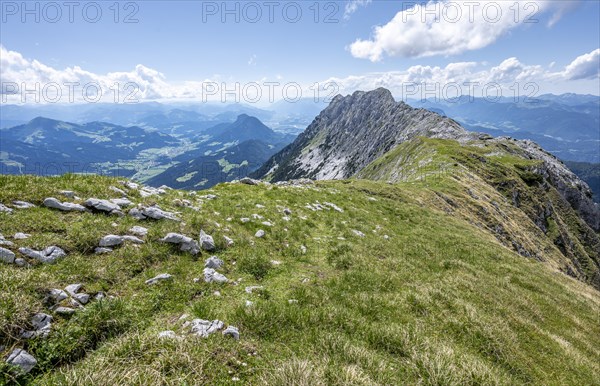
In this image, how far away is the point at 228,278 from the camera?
33.8 feet

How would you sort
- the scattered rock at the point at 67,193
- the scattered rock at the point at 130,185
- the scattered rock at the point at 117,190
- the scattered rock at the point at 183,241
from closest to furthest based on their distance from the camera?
the scattered rock at the point at 183,241 → the scattered rock at the point at 67,193 → the scattered rock at the point at 117,190 → the scattered rock at the point at 130,185

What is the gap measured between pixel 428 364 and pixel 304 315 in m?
3.39

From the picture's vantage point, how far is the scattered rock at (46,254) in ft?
26.3

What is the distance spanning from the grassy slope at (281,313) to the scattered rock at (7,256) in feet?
1.87

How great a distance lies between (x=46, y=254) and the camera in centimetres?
828

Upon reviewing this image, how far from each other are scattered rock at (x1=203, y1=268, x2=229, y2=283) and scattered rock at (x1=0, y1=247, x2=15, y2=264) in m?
4.98

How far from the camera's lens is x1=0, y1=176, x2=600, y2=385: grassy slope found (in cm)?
582

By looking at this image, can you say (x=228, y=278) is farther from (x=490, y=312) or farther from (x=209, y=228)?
(x=490, y=312)

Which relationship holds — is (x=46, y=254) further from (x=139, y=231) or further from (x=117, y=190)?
(x=117, y=190)

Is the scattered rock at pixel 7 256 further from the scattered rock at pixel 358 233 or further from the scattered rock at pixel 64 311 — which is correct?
the scattered rock at pixel 358 233

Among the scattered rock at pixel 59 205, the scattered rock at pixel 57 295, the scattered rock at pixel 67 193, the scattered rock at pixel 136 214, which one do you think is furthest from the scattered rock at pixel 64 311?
the scattered rock at pixel 67 193

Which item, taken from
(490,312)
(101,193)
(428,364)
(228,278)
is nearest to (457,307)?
(490,312)

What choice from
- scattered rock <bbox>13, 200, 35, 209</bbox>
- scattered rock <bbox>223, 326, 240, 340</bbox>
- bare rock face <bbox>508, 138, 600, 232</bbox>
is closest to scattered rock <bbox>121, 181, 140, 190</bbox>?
scattered rock <bbox>13, 200, 35, 209</bbox>

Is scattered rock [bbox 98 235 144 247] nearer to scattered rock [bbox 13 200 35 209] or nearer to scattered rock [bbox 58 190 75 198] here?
scattered rock [bbox 13 200 35 209]
